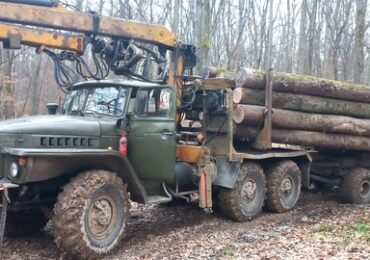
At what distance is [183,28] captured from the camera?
31.2 meters

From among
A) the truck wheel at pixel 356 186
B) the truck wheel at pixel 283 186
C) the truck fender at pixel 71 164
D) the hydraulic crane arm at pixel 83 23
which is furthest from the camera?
the truck wheel at pixel 356 186

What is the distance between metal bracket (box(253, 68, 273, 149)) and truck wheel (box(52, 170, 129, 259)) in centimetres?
353

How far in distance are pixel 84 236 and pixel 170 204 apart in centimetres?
392

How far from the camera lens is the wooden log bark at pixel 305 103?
9523mm

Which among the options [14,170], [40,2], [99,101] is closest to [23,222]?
[14,170]

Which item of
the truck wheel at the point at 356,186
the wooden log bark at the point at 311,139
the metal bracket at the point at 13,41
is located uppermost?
the metal bracket at the point at 13,41

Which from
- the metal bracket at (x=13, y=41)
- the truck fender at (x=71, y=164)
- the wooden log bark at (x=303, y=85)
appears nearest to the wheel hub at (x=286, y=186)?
the wooden log bark at (x=303, y=85)

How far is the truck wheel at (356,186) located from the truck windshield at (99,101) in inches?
243

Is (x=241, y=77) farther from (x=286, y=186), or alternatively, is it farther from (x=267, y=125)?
(x=286, y=186)

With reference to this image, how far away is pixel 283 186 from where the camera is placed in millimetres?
10062

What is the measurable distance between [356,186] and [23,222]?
7.31 m

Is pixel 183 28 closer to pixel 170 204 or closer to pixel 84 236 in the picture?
pixel 170 204

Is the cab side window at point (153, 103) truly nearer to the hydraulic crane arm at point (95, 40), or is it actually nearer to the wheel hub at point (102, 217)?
the hydraulic crane arm at point (95, 40)

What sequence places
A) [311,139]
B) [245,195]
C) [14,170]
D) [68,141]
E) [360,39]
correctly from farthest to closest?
[360,39], [311,139], [245,195], [68,141], [14,170]
